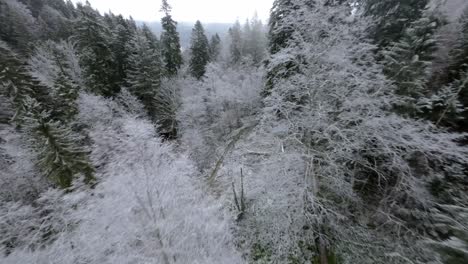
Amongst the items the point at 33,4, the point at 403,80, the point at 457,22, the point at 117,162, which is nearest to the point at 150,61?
the point at 117,162

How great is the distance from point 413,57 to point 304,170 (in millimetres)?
7663

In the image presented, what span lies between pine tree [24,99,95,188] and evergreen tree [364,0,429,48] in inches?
745

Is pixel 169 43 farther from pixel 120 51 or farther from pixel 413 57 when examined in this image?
pixel 413 57

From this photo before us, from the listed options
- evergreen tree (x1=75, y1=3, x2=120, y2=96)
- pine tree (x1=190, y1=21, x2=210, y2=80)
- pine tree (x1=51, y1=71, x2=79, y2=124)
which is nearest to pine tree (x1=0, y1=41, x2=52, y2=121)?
pine tree (x1=51, y1=71, x2=79, y2=124)

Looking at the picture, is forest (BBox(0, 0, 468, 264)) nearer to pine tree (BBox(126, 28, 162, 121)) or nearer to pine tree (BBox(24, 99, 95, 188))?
pine tree (BBox(24, 99, 95, 188))

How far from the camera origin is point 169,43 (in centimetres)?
3108

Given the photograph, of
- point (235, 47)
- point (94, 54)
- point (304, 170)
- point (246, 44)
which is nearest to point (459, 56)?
point (304, 170)

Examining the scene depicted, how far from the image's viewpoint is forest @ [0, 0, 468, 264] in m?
6.29

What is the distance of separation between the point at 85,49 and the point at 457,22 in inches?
1255

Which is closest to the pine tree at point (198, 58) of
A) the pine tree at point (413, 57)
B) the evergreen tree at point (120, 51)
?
the evergreen tree at point (120, 51)

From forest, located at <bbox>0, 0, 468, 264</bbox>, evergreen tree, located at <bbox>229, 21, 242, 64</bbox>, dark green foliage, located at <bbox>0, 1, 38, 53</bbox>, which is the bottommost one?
forest, located at <bbox>0, 0, 468, 264</bbox>

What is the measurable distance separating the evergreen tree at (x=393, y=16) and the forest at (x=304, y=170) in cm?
6

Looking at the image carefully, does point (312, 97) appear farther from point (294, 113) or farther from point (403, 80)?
point (403, 80)

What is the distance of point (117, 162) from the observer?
25.5 feet
